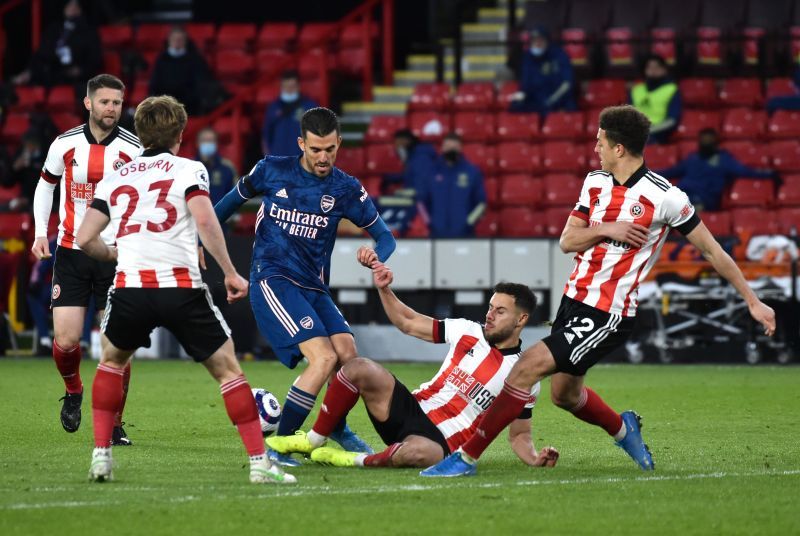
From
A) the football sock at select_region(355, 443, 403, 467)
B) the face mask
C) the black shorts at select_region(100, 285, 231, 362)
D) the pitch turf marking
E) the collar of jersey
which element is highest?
the collar of jersey

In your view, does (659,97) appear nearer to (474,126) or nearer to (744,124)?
(744,124)

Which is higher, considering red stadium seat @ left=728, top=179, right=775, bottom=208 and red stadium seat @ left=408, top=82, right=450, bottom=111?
red stadium seat @ left=408, top=82, right=450, bottom=111

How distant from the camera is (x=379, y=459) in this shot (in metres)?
7.91

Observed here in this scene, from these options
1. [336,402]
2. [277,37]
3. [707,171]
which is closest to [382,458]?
[336,402]

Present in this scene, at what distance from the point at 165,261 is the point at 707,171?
11.7 metres

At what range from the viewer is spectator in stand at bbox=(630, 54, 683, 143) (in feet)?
60.3

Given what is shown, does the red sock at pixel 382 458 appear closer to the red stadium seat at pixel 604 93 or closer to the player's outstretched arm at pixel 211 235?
the player's outstretched arm at pixel 211 235

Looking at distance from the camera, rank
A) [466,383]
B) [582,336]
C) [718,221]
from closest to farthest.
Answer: [582,336] → [466,383] → [718,221]

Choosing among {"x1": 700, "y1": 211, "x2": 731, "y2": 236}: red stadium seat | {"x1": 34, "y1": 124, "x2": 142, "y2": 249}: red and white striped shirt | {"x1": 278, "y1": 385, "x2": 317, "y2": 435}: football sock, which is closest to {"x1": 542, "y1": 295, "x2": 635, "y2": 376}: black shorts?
{"x1": 278, "y1": 385, "x2": 317, "y2": 435}: football sock

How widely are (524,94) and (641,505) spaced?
44.6ft

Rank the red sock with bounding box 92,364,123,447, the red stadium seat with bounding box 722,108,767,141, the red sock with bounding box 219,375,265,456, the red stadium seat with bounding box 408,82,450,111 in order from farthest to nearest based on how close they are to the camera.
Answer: the red stadium seat with bounding box 408,82,450,111 < the red stadium seat with bounding box 722,108,767,141 < the red sock with bounding box 92,364,123,447 < the red sock with bounding box 219,375,265,456

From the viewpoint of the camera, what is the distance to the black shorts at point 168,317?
695cm

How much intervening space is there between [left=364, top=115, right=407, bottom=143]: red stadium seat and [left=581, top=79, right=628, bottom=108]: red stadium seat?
2464 millimetres

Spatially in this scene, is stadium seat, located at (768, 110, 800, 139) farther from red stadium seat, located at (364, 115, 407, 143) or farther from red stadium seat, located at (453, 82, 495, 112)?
red stadium seat, located at (364, 115, 407, 143)
